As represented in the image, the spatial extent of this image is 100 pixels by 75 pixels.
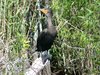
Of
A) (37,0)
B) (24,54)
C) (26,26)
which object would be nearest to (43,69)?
(24,54)

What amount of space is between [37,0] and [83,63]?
4.10ft

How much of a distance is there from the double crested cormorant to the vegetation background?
4.3 inches

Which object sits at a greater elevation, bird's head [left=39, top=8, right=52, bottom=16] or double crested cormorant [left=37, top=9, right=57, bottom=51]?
bird's head [left=39, top=8, right=52, bottom=16]

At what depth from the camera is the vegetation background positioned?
525 cm

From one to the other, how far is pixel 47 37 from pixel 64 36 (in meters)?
0.27

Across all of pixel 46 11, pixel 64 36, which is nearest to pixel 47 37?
pixel 64 36

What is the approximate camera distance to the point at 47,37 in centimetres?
611

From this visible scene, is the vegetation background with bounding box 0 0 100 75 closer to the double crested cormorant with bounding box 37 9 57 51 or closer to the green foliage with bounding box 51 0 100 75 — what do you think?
the green foliage with bounding box 51 0 100 75

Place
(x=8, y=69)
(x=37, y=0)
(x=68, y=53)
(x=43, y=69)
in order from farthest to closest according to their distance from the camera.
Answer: (x=68, y=53), (x=37, y=0), (x=43, y=69), (x=8, y=69)

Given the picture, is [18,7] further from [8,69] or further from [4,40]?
[8,69]

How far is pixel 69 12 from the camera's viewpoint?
241 inches

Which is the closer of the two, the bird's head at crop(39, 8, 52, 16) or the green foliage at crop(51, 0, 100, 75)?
the green foliage at crop(51, 0, 100, 75)

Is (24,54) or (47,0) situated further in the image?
(47,0)

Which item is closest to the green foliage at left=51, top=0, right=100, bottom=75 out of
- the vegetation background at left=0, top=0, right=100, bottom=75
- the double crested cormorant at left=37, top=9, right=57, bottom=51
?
the vegetation background at left=0, top=0, right=100, bottom=75
